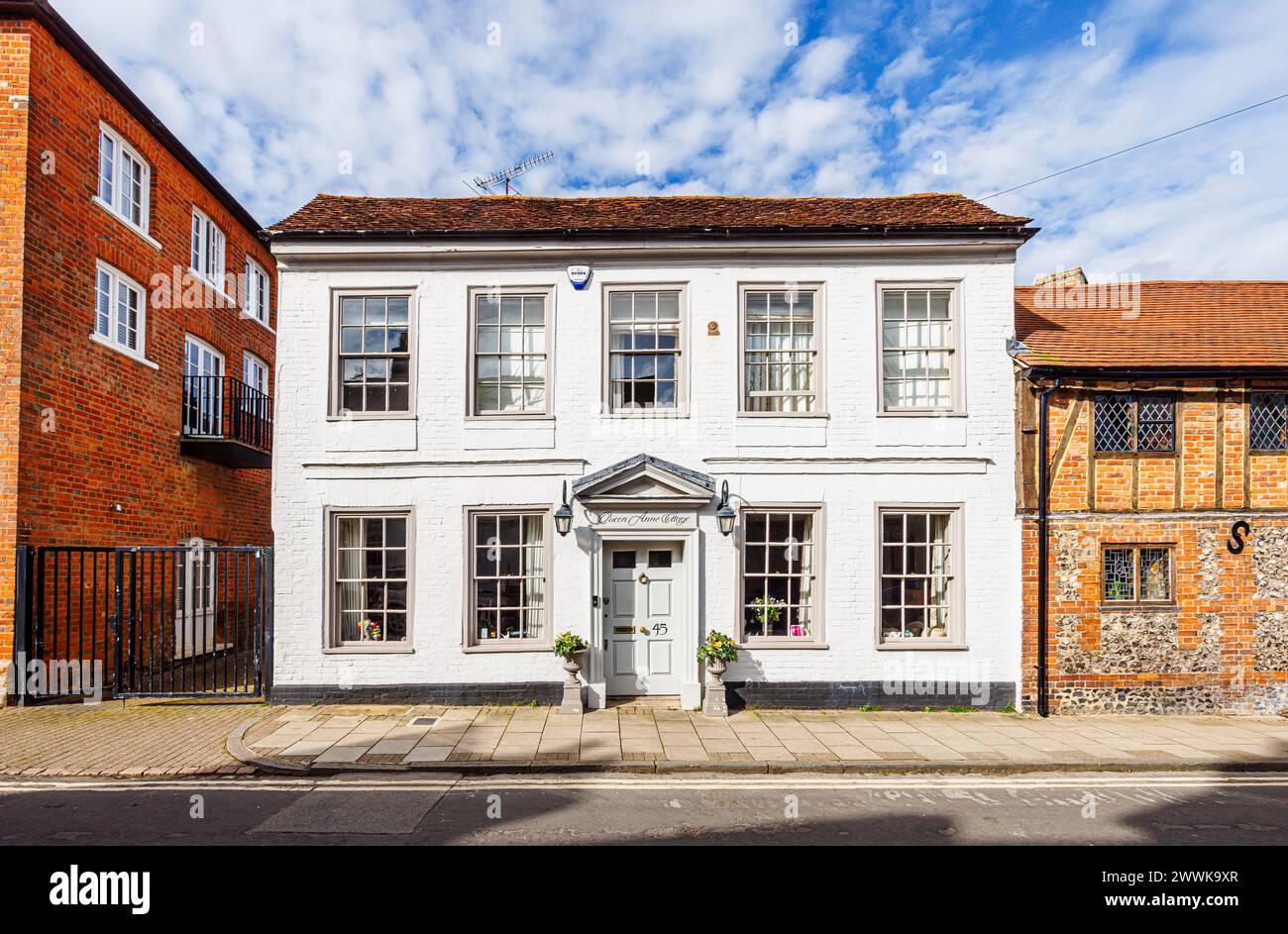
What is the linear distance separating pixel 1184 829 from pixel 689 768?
4401 mm

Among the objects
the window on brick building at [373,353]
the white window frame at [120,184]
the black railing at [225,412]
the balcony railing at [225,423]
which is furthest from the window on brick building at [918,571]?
the white window frame at [120,184]

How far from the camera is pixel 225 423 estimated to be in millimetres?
15398

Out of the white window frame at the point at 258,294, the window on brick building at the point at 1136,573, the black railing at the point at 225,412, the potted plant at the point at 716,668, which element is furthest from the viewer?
the white window frame at the point at 258,294

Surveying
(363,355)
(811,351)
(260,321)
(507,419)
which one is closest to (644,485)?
(507,419)

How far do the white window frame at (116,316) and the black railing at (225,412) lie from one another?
151 cm

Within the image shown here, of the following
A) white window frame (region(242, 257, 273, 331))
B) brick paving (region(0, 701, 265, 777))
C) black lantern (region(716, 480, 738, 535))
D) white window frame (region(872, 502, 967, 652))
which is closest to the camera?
brick paving (region(0, 701, 265, 777))

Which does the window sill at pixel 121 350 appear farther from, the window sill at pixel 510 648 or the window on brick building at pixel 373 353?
the window sill at pixel 510 648

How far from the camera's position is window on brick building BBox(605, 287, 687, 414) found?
10.6 metres

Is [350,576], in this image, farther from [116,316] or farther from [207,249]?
[207,249]

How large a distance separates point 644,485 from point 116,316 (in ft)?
31.9

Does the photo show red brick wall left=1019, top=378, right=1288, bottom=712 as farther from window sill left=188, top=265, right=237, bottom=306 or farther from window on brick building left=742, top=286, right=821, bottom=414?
window sill left=188, top=265, right=237, bottom=306

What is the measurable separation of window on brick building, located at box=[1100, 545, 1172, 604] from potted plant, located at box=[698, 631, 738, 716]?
5246 millimetres

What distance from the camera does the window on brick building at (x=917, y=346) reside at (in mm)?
10578

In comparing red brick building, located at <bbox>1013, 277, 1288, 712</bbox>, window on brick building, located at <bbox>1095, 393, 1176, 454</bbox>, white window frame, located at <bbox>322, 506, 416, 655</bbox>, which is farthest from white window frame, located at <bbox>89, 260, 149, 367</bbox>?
window on brick building, located at <bbox>1095, 393, 1176, 454</bbox>
